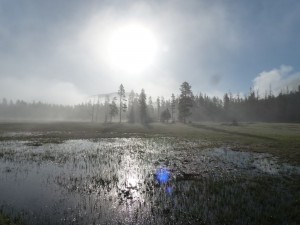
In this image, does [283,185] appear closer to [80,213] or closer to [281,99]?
[80,213]

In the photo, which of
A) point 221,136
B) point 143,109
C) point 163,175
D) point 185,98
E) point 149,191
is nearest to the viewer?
point 149,191

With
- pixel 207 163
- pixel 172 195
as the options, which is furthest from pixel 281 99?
pixel 172 195

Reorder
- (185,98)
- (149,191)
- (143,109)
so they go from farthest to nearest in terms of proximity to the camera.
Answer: (143,109)
(185,98)
(149,191)

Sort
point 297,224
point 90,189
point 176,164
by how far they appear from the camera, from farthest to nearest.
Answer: point 176,164
point 90,189
point 297,224

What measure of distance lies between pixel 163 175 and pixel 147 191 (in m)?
3.79

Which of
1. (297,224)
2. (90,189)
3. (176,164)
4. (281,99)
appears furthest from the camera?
(281,99)

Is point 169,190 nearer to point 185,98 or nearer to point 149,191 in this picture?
point 149,191

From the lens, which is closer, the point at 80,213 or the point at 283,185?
the point at 80,213

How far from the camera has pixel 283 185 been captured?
14125 mm

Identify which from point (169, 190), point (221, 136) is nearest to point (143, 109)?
point (221, 136)

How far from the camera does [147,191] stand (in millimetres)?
12977

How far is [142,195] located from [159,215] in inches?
107

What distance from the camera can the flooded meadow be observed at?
9523 mm

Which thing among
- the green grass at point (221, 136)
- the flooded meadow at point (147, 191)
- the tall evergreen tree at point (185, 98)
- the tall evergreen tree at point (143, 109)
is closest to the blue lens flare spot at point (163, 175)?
the flooded meadow at point (147, 191)
